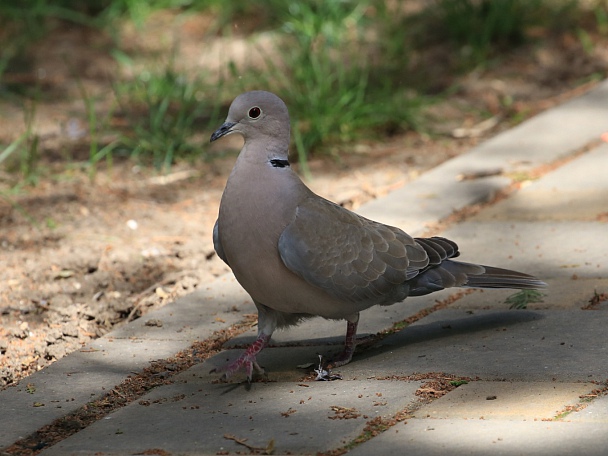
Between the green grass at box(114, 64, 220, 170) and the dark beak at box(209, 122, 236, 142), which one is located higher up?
the green grass at box(114, 64, 220, 170)

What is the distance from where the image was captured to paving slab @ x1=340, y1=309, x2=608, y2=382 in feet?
10.8

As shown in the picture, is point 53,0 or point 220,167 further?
point 53,0

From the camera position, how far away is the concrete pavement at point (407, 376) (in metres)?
2.88

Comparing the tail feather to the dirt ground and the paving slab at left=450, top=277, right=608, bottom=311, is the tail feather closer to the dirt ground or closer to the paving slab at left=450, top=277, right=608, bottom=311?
the paving slab at left=450, top=277, right=608, bottom=311

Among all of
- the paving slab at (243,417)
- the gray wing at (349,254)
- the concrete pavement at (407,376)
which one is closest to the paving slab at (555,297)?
the concrete pavement at (407,376)

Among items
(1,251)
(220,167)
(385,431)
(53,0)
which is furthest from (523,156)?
(53,0)

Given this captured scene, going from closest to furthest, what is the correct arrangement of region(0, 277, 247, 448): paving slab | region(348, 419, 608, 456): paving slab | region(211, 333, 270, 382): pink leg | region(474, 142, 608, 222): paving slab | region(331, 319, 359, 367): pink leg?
1. region(348, 419, 608, 456): paving slab
2. region(0, 277, 247, 448): paving slab
3. region(211, 333, 270, 382): pink leg
4. region(331, 319, 359, 367): pink leg
5. region(474, 142, 608, 222): paving slab

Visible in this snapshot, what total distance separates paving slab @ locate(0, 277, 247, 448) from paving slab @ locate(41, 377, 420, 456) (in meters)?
0.18

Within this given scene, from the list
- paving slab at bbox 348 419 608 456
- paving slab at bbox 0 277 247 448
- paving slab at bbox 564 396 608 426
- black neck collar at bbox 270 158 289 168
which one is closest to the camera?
paving slab at bbox 348 419 608 456

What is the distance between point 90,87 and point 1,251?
9.91 feet

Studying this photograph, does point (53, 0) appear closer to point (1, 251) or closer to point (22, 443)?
point (1, 251)

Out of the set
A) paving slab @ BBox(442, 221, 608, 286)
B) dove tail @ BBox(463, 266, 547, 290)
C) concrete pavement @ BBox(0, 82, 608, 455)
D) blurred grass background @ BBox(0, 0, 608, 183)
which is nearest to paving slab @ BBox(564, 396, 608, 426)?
concrete pavement @ BBox(0, 82, 608, 455)

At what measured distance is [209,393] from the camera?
133 inches

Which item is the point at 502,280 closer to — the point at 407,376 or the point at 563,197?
the point at 407,376
